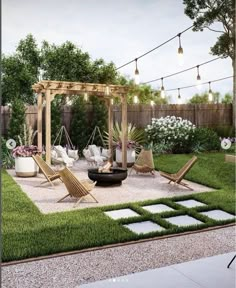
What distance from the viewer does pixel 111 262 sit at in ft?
11.0

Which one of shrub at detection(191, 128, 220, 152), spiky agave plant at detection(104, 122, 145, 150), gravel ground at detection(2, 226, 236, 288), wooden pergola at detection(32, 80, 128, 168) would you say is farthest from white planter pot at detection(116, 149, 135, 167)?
gravel ground at detection(2, 226, 236, 288)

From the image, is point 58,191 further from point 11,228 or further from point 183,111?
point 183,111

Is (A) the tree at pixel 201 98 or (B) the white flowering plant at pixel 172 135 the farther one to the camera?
(A) the tree at pixel 201 98

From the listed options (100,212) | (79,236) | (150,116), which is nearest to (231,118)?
(150,116)

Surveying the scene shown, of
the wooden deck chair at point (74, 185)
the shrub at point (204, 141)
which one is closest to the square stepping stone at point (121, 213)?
the wooden deck chair at point (74, 185)

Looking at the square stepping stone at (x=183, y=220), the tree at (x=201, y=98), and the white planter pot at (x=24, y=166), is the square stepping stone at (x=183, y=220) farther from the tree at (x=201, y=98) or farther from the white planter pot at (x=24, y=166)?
the tree at (x=201, y=98)

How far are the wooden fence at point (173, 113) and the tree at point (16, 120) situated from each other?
56cm

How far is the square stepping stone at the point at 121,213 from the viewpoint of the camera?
4.91 m

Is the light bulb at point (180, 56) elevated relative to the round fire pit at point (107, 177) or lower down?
elevated

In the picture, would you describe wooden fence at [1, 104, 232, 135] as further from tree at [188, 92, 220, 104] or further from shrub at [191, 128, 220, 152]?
tree at [188, 92, 220, 104]

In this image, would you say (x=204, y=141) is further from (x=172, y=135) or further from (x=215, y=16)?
(x=215, y=16)

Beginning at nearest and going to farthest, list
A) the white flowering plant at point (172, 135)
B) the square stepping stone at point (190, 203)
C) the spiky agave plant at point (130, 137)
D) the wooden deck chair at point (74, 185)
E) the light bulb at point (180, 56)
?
the wooden deck chair at point (74, 185) < the square stepping stone at point (190, 203) < the light bulb at point (180, 56) < the spiky agave plant at point (130, 137) < the white flowering plant at point (172, 135)

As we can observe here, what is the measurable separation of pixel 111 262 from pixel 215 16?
1138 centimetres

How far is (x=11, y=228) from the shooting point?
4254 millimetres
